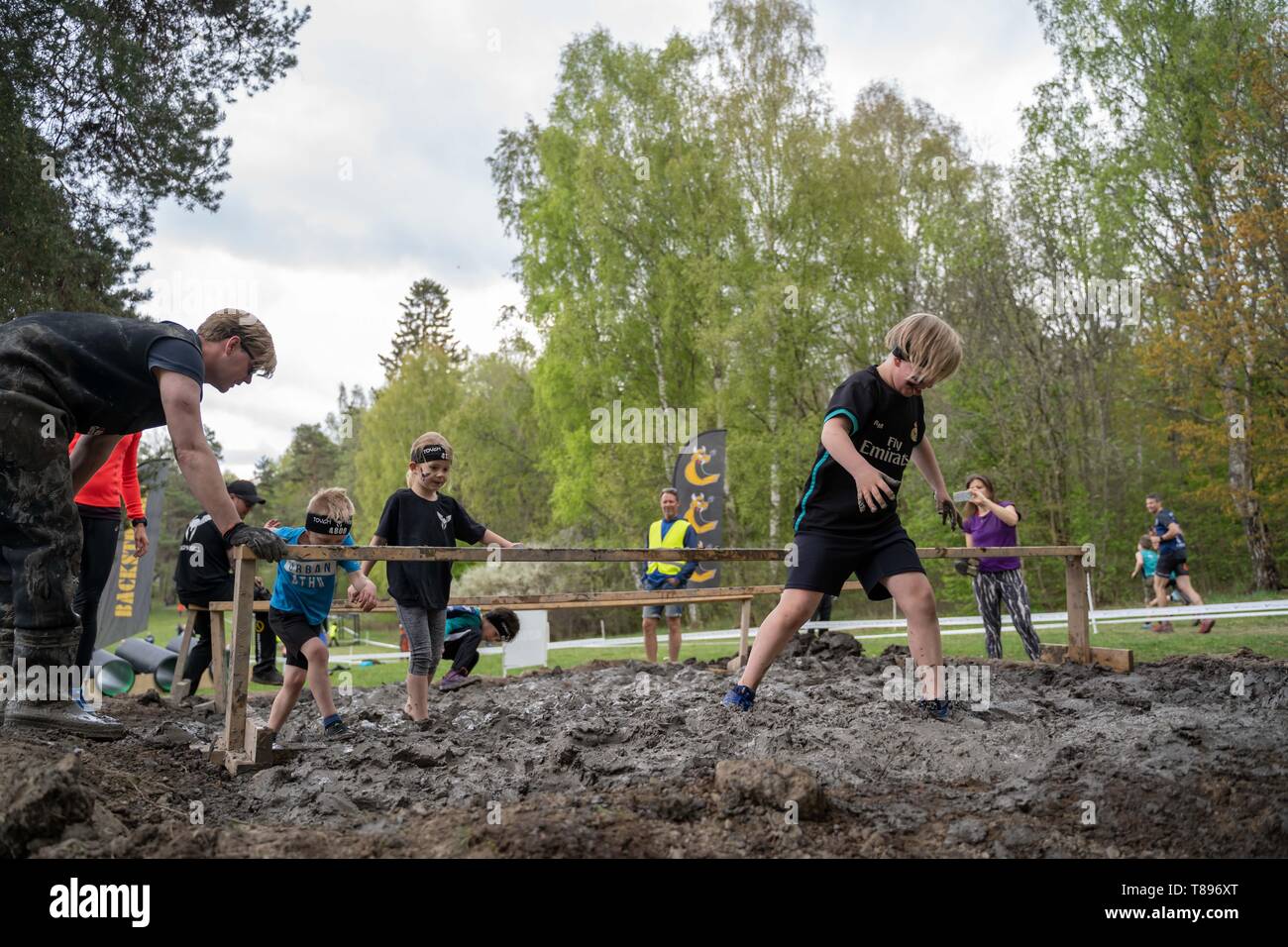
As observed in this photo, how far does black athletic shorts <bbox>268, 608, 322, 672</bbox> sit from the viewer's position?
5.16m

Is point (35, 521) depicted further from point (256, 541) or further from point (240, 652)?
point (240, 652)

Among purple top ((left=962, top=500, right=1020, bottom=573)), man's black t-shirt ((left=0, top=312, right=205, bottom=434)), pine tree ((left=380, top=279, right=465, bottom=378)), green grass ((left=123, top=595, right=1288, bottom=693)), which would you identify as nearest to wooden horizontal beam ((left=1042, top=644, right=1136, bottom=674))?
purple top ((left=962, top=500, right=1020, bottom=573))

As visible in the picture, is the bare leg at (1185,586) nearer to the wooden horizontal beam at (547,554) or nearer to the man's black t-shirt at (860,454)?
the wooden horizontal beam at (547,554)

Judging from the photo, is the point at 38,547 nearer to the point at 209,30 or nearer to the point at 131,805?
the point at 131,805

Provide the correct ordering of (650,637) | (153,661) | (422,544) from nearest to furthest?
(422,544) → (650,637) → (153,661)

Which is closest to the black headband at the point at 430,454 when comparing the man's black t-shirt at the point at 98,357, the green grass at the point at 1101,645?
the man's black t-shirt at the point at 98,357

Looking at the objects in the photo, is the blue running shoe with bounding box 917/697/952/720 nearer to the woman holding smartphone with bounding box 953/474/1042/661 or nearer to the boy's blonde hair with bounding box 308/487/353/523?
the woman holding smartphone with bounding box 953/474/1042/661

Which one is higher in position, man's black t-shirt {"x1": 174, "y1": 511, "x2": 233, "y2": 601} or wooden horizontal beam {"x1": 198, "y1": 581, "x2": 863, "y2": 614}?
man's black t-shirt {"x1": 174, "y1": 511, "x2": 233, "y2": 601}

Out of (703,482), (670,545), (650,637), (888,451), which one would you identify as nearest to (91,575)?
(888,451)

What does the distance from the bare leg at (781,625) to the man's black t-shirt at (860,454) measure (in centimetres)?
33

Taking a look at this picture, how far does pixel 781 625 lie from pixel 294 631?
2.74 metres

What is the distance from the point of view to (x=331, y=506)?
5.50 metres

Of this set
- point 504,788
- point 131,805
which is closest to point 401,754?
point 504,788

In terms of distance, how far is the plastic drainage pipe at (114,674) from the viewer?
10984 mm
